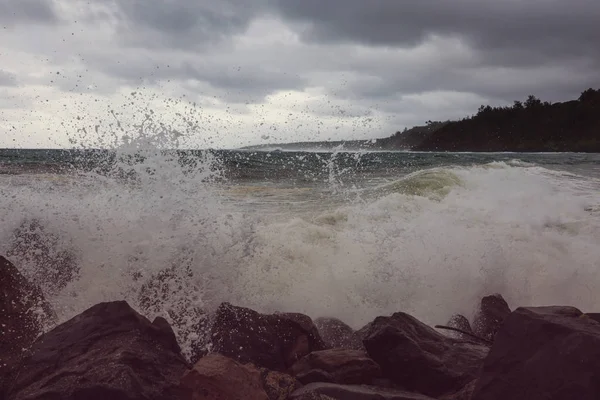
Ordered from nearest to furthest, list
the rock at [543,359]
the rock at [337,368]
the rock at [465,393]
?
the rock at [543,359] < the rock at [465,393] < the rock at [337,368]

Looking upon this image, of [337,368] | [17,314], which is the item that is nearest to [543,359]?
[337,368]

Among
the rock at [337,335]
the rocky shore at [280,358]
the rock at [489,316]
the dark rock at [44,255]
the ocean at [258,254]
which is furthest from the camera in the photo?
the ocean at [258,254]

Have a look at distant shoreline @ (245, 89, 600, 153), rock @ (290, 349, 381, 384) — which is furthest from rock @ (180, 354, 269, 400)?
distant shoreline @ (245, 89, 600, 153)

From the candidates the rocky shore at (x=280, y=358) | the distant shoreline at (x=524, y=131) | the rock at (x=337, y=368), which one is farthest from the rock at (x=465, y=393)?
the distant shoreline at (x=524, y=131)

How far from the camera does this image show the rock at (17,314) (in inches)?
144

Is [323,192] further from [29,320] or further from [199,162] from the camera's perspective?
[29,320]

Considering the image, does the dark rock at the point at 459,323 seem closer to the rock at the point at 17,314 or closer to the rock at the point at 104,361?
the rock at the point at 104,361

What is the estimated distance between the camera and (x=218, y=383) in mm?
2896

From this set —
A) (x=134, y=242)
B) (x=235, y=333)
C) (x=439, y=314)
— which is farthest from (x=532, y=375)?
(x=134, y=242)

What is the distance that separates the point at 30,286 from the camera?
4.28 meters

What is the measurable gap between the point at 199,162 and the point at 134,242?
1589mm

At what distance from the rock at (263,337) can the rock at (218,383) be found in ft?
3.25

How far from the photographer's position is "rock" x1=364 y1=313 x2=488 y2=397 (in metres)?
3.54

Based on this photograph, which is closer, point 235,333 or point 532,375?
point 532,375
